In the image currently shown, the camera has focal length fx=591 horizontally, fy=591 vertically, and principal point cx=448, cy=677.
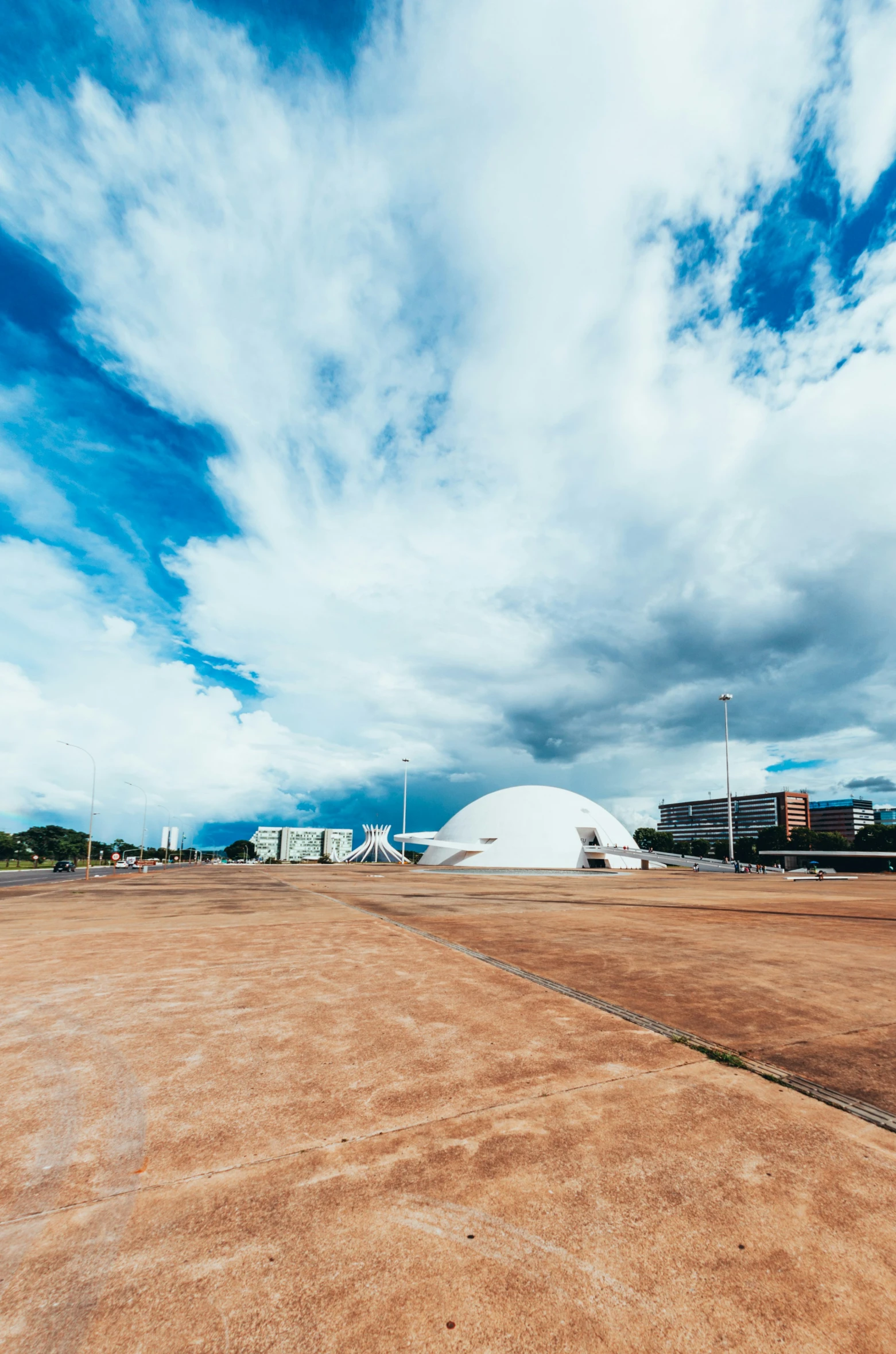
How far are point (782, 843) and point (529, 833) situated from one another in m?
90.7

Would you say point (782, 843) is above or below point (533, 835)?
below

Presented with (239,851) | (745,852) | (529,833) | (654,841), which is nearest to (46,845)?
(239,851)

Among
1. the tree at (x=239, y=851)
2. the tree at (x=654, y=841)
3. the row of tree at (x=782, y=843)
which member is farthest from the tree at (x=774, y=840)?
the tree at (x=239, y=851)

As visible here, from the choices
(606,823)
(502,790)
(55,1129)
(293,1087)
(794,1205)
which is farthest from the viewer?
(502,790)

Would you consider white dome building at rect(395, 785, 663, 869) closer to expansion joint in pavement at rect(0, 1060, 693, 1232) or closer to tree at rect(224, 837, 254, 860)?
expansion joint in pavement at rect(0, 1060, 693, 1232)

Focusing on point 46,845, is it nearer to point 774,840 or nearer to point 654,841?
point 654,841

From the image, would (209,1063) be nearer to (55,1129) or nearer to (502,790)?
(55,1129)

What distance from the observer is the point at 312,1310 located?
2438mm

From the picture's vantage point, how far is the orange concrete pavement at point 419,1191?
2412mm

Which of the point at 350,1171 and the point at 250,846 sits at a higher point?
the point at 350,1171

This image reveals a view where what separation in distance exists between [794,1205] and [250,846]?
589ft

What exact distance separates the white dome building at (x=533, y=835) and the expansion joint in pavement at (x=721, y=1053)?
52620mm

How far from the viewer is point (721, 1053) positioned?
509 cm

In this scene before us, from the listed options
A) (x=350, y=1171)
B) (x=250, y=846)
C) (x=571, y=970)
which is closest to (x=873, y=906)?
(x=571, y=970)
